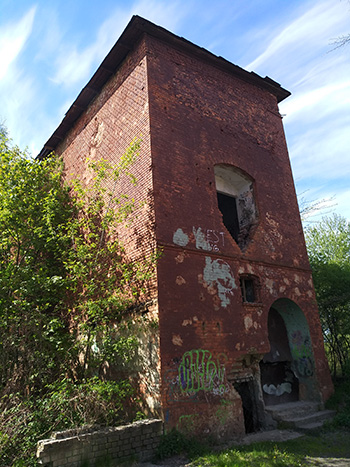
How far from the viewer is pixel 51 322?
7.07m

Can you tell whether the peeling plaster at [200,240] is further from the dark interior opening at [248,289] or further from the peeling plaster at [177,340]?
the peeling plaster at [177,340]

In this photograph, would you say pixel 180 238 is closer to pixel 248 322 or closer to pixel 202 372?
pixel 248 322

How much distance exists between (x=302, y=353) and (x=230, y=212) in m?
4.69

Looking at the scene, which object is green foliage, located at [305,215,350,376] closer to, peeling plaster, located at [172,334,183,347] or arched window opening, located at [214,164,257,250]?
arched window opening, located at [214,164,257,250]

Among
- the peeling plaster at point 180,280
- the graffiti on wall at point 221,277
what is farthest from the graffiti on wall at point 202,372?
the peeling plaster at point 180,280

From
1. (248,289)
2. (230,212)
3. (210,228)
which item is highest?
(230,212)

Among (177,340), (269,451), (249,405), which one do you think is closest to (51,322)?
(177,340)

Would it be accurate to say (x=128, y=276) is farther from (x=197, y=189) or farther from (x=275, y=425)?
(x=275, y=425)

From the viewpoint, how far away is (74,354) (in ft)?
25.3

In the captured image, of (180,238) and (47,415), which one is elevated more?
(180,238)

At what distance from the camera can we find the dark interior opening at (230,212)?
1100 cm

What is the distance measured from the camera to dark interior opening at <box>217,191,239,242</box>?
1100 centimetres

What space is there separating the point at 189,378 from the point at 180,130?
234 inches

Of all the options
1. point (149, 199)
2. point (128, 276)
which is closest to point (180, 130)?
point (149, 199)
